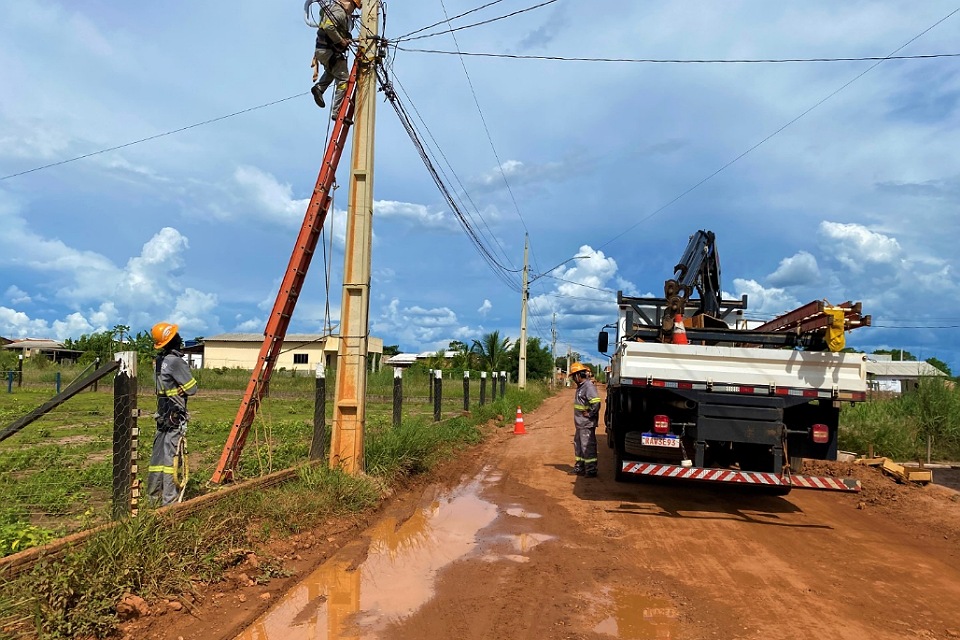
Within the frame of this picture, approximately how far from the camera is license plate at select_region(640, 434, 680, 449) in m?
8.09

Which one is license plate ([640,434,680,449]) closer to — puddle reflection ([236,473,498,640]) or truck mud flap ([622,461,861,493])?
truck mud flap ([622,461,861,493])

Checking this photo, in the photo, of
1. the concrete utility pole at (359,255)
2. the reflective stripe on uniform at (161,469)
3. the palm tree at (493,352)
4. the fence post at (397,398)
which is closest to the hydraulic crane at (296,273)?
the concrete utility pole at (359,255)

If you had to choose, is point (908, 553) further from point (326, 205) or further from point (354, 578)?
point (326, 205)

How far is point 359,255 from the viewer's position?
8.76 metres

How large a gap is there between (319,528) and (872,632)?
475 cm

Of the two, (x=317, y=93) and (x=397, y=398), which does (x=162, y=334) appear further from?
(x=397, y=398)

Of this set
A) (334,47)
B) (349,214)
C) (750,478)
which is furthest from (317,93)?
(750,478)

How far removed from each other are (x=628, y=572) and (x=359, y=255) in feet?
17.0

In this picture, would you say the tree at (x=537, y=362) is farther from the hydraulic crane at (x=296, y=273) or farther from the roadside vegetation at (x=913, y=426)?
the hydraulic crane at (x=296, y=273)

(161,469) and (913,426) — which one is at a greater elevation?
(161,469)

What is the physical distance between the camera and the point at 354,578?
210 inches

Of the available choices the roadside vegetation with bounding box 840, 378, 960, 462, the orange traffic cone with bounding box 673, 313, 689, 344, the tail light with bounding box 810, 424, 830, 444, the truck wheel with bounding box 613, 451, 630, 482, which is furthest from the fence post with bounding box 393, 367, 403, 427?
the roadside vegetation with bounding box 840, 378, 960, 462

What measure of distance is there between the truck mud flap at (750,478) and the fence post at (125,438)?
5.12m

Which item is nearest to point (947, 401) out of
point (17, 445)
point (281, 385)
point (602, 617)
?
point (602, 617)
